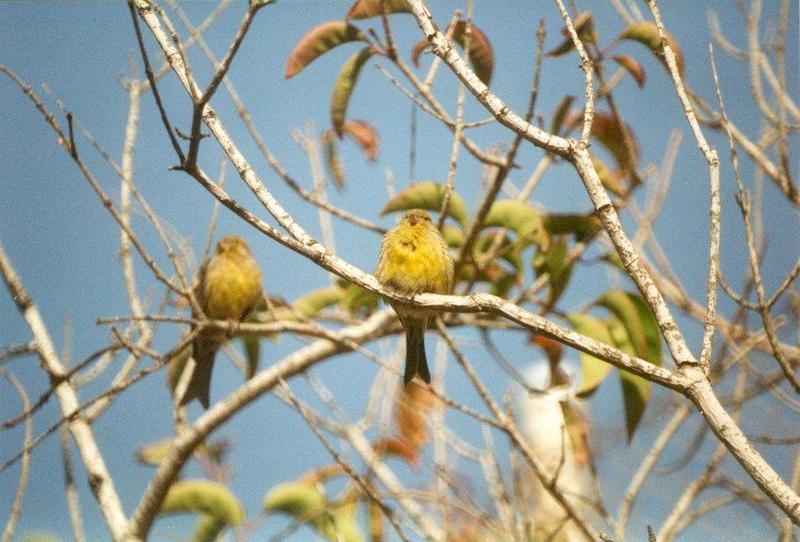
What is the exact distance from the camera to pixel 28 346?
347 centimetres

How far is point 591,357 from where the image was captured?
3045mm

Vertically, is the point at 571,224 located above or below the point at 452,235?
below

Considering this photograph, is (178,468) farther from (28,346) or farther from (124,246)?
(124,246)

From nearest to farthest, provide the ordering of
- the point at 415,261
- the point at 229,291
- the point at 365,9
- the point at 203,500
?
the point at 365,9, the point at 415,261, the point at 203,500, the point at 229,291

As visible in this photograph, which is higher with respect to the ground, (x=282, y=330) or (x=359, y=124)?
(x=359, y=124)

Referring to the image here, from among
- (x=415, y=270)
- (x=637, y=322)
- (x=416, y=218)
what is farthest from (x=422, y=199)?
(x=637, y=322)

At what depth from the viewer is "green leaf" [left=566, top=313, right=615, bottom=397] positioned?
321 centimetres

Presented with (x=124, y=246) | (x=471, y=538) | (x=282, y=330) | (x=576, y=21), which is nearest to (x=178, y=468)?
(x=282, y=330)

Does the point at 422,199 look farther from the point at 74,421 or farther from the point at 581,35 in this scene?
the point at 74,421

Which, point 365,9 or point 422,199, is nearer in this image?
point 365,9

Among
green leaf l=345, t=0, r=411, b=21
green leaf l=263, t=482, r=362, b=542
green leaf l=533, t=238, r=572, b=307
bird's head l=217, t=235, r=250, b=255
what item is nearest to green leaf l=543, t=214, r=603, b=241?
green leaf l=533, t=238, r=572, b=307

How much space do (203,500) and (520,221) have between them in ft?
6.13

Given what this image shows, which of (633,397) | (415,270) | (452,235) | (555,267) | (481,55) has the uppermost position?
(481,55)

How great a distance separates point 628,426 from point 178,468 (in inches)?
71.3
